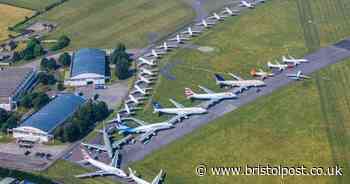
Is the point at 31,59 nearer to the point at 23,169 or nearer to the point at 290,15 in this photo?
the point at 23,169

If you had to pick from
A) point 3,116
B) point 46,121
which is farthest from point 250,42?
point 3,116

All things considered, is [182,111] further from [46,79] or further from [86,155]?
[46,79]

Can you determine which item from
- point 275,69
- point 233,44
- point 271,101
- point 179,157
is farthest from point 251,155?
point 233,44

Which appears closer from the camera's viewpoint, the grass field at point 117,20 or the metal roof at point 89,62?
the metal roof at point 89,62

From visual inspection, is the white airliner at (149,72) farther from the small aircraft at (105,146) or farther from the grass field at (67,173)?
the grass field at (67,173)

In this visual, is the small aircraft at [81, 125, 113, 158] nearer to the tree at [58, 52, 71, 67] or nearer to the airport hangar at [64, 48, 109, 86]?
the airport hangar at [64, 48, 109, 86]

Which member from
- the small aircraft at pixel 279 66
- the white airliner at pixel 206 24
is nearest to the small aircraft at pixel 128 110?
the small aircraft at pixel 279 66
